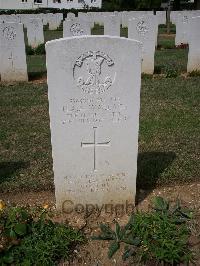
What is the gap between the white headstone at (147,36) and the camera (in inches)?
456

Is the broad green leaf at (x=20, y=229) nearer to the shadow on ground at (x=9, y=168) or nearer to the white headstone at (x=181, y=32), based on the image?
the shadow on ground at (x=9, y=168)

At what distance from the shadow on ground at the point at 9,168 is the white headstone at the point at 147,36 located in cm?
683

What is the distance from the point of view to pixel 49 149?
6406mm

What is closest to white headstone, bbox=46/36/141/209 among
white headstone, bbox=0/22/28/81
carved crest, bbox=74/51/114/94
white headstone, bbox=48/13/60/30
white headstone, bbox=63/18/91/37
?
carved crest, bbox=74/51/114/94

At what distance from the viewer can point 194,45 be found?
1096 cm

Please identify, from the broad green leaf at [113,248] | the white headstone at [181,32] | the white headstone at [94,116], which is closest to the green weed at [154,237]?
the broad green leaf at [113,248]

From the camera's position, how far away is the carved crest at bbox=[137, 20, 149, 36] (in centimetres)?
1166

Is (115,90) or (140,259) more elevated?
(115,90)

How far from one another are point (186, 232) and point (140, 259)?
1.85ft

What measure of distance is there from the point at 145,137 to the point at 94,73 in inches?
121

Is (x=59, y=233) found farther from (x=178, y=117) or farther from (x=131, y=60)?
(x=178, y=117)

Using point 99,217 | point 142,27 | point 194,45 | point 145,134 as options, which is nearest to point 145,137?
point 145,134

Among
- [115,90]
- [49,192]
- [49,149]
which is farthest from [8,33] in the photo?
[115,90]

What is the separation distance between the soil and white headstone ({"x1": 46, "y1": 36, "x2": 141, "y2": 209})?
22cm
